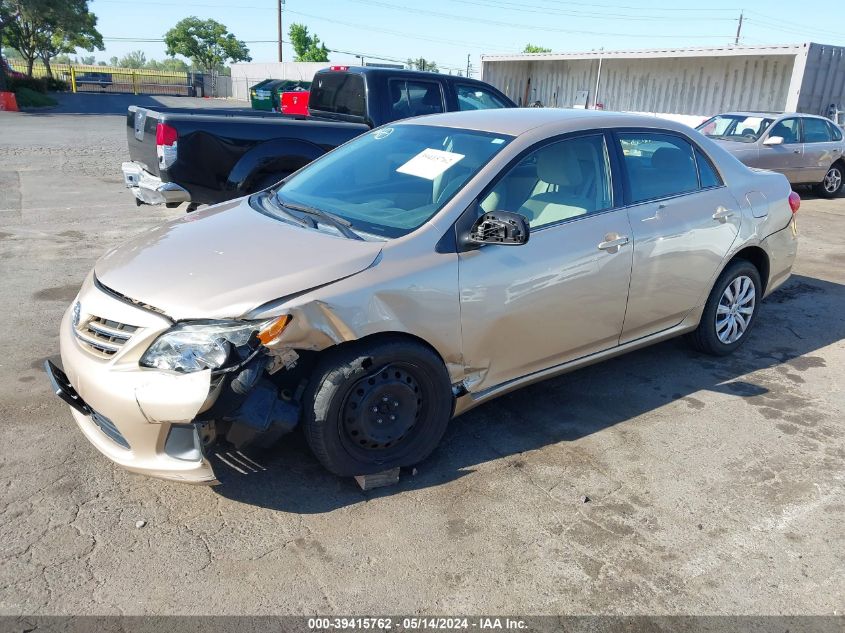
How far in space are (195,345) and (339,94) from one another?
21.1 feet

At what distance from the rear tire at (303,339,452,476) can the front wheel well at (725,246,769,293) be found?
280 cm

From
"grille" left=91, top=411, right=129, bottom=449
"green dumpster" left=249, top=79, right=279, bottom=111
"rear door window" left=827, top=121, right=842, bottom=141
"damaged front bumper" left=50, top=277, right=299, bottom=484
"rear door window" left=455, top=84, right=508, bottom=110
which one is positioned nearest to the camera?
"damaged front bumper" left=50, top=277, right=299, bottom=484

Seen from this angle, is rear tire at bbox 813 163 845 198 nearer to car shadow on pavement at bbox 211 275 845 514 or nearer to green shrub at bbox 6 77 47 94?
car shadow on pavement at bbox 211 275 845 514

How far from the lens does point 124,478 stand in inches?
132

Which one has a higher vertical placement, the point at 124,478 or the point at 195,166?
the point at 195,166

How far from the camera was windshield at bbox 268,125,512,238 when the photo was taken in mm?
3617

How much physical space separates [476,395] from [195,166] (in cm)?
425

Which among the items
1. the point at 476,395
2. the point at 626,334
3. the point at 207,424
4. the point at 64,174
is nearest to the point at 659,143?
the point at 626,334

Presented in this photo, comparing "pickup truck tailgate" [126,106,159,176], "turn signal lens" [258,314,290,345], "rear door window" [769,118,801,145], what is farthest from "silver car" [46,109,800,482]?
"rear door window" [769,118,801,145]

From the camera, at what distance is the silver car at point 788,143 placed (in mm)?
12344

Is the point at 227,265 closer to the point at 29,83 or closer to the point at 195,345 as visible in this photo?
the point at 195,345

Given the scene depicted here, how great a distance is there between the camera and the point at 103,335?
3068 mm

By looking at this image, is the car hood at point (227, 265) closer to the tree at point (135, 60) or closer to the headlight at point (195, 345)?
the headlight at point (195, 345)

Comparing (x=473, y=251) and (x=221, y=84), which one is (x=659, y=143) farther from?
(x=221, y=84)
